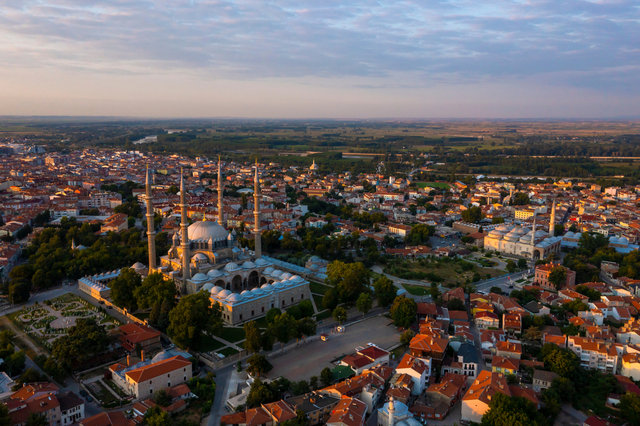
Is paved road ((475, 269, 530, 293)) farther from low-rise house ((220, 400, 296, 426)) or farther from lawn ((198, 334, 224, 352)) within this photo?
low-rise house ((220, 400, 296, 426))

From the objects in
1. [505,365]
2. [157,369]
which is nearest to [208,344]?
[157,369]

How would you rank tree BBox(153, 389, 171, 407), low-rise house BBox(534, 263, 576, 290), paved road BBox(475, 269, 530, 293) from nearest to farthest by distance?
tree BBox(153, 389, 171, 407)
low-rise house BBox(534, 263, 576, 290)
paved road BBox(475, 269, 530, 293)

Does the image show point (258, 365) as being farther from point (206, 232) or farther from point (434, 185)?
point (434, 185)

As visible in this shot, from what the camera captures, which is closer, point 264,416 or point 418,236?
point 264,416

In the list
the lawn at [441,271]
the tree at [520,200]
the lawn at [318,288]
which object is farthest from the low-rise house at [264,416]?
the tree at [520,200]

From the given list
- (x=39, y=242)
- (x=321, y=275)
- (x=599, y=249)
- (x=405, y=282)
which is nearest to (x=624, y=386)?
(x=405, y=282)

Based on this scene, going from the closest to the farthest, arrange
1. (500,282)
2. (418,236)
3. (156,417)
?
(156,417), (500,282), (418,236)

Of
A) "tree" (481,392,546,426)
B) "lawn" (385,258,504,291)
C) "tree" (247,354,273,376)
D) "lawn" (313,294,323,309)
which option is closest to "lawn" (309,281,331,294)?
"lawn" (313,294,323,309)
